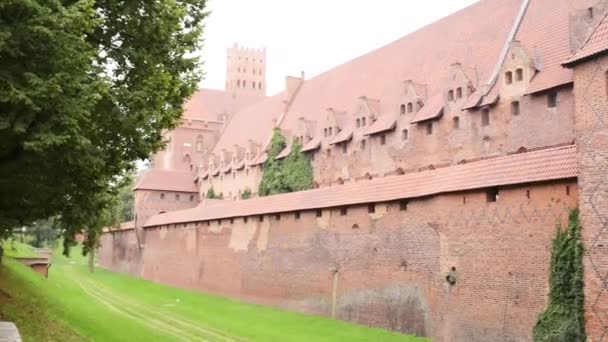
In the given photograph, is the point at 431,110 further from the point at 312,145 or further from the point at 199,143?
the point at 199,143

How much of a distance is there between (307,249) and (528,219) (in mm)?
12724

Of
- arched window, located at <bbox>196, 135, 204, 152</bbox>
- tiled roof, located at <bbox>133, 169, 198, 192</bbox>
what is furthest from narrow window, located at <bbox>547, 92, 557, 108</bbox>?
arched window, located at <bbox>196, 135, 204, 152</bbox>

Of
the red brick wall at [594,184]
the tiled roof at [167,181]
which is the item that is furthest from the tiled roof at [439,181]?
the tiled roof at [167,181]

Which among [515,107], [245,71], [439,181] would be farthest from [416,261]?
[245,71]

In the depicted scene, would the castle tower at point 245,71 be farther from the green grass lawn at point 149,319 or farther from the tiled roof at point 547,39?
the tiled roof at point 547,39

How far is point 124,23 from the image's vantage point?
13.3 meters

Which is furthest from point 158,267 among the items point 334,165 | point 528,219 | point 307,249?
point 528,219

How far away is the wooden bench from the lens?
9232mm

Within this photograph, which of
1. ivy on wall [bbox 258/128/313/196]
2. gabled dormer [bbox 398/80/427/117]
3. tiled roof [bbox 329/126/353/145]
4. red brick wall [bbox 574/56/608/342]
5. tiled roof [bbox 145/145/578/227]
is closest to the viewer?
red brick wall [bbox 574/56/608/342]

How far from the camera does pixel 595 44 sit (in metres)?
14.6

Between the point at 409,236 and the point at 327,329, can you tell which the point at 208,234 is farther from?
the point at 409,236

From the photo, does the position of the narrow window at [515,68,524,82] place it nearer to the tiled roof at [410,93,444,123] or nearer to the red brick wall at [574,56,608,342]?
the tiled roof at [410,93,444,123]

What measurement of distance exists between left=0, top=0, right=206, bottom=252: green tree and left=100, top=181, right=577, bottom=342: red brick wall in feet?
28.2

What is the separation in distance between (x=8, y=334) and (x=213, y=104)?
63410 mm
